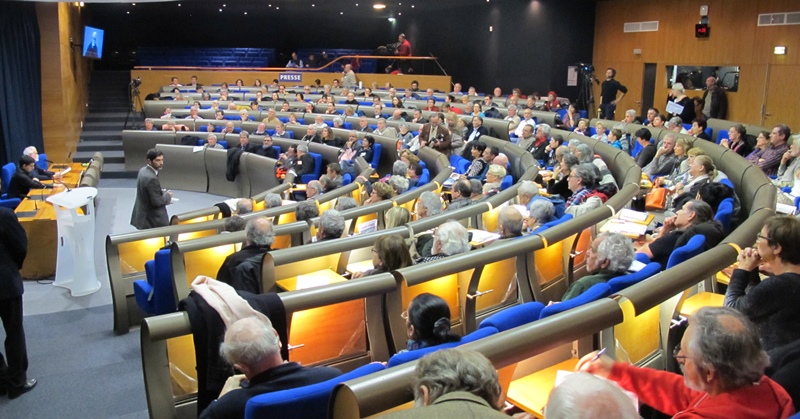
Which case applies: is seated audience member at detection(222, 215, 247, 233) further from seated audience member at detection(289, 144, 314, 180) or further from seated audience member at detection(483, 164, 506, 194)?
seated audience member at detection(289, 144, 314, 180)

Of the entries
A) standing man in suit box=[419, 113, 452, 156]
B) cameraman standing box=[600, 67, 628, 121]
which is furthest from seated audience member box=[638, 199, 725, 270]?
cameraman standing box=[600, 67, 628, 121]

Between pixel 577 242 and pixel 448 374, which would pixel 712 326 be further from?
pixel 577 242

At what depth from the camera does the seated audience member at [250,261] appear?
4164mm

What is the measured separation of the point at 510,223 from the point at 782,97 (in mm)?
9958

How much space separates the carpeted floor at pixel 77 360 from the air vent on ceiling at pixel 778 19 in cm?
1149

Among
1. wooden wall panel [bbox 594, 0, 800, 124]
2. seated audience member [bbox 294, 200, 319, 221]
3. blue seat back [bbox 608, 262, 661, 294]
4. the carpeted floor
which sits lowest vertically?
the carpeted floor

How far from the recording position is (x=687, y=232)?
4137 mm

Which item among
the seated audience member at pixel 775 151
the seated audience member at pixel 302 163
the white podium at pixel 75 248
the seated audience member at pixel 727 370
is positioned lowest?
the white podium at pixel 75 248

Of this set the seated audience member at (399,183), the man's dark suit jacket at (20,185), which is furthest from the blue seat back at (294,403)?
the man's dark suit jacket at (20,185)

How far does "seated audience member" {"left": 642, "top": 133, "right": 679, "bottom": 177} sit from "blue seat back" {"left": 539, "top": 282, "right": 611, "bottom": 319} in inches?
196

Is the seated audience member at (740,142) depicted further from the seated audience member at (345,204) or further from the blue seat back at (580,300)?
the blue seat back at (580,300)

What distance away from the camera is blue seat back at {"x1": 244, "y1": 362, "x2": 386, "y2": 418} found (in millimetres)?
2180

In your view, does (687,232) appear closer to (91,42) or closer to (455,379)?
(455,379)

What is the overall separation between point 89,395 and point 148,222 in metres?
3.65
